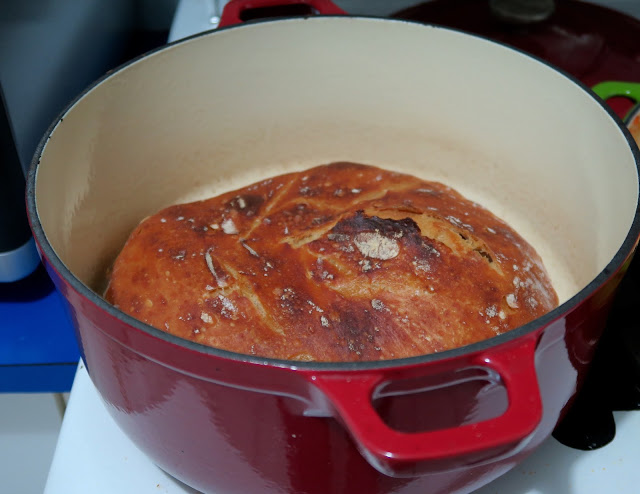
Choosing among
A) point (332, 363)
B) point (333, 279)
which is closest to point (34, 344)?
point (333, 279)

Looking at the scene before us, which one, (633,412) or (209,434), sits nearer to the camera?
(209,434)

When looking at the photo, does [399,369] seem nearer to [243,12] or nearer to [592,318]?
[592,318]

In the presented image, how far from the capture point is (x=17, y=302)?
970mm

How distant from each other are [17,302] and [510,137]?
74 cm

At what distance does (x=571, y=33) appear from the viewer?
1135 millimetres

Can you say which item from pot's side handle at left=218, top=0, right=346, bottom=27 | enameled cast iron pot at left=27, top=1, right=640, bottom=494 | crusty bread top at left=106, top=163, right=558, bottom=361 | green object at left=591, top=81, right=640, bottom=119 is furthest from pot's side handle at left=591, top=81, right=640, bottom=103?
pot's side handle at left=218, top=0, right=346, bottom=27

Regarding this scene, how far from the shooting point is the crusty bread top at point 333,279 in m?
0.64

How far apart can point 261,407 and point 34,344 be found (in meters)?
0.57

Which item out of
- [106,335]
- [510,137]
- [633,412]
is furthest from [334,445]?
[510,137]

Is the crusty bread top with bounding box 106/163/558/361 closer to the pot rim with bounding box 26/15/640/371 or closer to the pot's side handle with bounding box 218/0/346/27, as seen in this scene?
the pot rim with bounding box 26/15/640/371

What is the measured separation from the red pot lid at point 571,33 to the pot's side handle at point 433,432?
82 cm

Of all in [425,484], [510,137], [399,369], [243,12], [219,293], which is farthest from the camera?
[243,12]

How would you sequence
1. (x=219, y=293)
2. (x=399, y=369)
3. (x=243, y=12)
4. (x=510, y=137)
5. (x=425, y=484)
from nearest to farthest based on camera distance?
(x=399, y=369)
(x=425, y=484)
(x=219, y=293)
(x=510, y=137)
(x=243, y=12)

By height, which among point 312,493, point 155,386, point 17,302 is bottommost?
point 17,302
